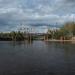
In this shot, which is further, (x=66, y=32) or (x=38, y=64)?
(x=66, y=32)

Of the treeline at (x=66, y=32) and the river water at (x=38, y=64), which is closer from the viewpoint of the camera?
the river water at (x=38, y=64)

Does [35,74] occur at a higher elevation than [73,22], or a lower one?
lower

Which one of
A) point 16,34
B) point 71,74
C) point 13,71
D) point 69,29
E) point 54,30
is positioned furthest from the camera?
point 16,34

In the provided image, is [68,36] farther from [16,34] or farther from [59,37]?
[16,34]

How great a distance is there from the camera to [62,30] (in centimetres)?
15125

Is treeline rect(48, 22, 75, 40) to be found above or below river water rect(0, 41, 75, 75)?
above

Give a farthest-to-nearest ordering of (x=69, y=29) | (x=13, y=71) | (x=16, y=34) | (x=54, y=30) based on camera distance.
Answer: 1. (x=16, y=34)
2. (x=54, y=30)
3. (x=69, y=29)
4. (x=13, y=71)

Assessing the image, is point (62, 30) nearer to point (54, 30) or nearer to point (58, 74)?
point (54, 30)

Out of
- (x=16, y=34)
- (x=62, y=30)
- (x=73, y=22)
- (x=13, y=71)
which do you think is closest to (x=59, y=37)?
(x=62, y=30)

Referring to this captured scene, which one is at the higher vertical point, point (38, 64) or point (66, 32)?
point (66, 32)

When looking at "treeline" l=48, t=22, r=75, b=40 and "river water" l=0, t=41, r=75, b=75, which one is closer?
"river water" l=0, t=41, r=75, b=75

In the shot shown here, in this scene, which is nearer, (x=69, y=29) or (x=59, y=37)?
(x=69, y=29)

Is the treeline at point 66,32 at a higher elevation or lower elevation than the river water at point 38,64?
higher

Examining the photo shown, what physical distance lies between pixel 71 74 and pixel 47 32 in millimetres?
163399
